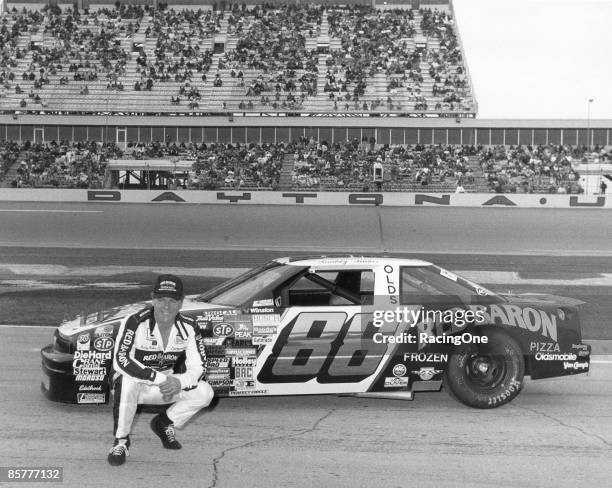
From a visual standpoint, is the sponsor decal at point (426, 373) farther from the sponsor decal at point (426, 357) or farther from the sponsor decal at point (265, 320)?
the sponsor decal at point (265, 320)

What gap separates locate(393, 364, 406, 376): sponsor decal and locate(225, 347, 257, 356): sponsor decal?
41.4 inches

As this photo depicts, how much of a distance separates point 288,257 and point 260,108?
4242 cm

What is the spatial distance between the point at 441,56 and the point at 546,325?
4840cm

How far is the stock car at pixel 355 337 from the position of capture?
20.2 feet

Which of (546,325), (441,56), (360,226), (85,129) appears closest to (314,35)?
(441,56)

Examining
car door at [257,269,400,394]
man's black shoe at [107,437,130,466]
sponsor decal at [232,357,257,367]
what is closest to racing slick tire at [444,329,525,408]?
car door at [257,269,400,394]

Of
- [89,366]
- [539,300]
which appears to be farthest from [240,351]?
[539,300]

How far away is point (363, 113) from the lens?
49.2 meters

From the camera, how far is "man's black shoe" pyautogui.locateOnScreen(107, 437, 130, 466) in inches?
195

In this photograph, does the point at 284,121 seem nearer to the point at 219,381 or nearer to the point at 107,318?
the point at 107,318

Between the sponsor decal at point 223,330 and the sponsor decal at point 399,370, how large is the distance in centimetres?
124

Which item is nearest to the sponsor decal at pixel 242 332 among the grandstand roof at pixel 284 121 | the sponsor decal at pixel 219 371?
the sponsor decal at pixel 219 371

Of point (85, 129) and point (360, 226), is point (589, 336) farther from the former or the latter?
point (85, 129)

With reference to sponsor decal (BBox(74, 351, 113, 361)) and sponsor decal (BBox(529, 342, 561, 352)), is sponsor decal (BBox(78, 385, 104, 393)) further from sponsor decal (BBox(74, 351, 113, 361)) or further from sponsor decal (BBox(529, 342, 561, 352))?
sponsor decal (BBox(529, 342, 561, 352))
